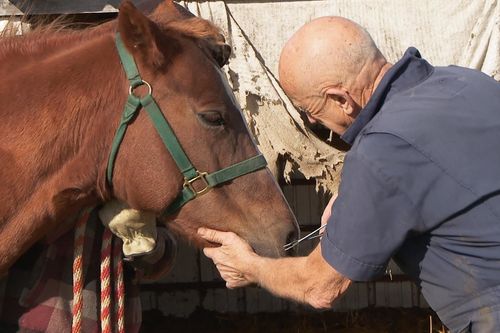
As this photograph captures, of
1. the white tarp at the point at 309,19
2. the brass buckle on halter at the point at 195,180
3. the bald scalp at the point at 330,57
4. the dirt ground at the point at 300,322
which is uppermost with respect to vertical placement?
the bald scalp at the point at 330,57

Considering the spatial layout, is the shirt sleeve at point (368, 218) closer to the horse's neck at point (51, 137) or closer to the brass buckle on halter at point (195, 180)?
the brass buckle on halter at point (195, 180)

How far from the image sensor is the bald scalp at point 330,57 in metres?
2.41

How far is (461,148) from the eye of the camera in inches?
88.4

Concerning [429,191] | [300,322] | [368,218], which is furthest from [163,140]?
[300,322]

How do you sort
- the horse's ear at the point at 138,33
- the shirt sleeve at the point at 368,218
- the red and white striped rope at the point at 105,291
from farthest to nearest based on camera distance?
the red and white striped rope at the point at 105,291, the horse's ear at the point at 138,33, the shirt sleeve at the point at 368,218

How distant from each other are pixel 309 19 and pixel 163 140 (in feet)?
8.76

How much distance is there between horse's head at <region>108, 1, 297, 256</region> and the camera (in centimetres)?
265

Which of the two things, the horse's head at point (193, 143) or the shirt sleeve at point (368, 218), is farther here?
the horse's head at point (193, 143)

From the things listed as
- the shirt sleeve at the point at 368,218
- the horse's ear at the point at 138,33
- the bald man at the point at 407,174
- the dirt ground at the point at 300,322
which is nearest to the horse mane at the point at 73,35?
the horse's ear at the point at 138,33

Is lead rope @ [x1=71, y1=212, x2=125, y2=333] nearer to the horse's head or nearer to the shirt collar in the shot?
the horse's head

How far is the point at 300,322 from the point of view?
6.59 metres

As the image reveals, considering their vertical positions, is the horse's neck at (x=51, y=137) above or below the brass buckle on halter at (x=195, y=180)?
above

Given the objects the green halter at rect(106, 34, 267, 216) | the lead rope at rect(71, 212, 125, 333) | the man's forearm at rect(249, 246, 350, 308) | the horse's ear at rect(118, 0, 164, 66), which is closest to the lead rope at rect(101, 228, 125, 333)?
the lead rope at rect(71, 212, 125, 333)

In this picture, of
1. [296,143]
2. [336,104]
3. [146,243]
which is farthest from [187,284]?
[336,104]
